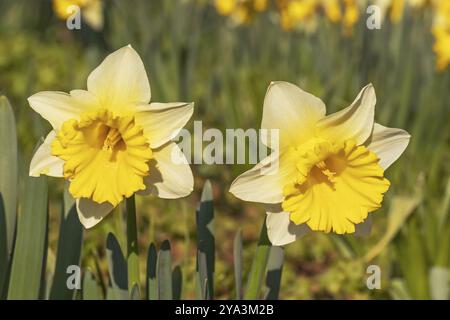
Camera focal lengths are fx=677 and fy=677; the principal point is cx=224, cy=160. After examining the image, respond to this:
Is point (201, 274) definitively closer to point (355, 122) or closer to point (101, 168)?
point (101, 168)

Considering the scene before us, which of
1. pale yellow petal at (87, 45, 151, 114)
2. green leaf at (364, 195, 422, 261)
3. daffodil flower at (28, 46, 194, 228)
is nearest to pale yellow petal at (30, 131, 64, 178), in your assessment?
daffodil flower at (28, 46, 194, 228)

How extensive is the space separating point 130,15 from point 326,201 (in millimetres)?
2489

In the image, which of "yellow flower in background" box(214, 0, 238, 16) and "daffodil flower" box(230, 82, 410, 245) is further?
"yellow flower in background" box(214, 0, 238, 16)

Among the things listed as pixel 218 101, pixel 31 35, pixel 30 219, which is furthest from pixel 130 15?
pixel 30 219

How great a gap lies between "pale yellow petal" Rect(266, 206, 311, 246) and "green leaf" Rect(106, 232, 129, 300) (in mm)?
281

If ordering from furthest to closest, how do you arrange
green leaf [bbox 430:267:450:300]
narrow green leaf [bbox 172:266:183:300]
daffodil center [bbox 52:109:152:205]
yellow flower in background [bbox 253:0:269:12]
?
yellow flower in background [bbox 253:0:269:12]
green leaf [bbox 430:267:450:300]
narrow green leaf [bbox 172:266:183:300]
daffodil center [bbox 52:109:152:205]

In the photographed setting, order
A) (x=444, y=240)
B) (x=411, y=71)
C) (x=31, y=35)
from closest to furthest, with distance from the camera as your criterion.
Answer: (x=444, y=240) < (x=411, y=71) < (x=31, y=35)

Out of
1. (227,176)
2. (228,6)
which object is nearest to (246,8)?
(228,6)

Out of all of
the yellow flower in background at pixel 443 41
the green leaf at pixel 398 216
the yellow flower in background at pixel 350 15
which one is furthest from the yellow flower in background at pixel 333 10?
the green leaf at pixel 398 216

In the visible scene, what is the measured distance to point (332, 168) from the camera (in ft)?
3.48

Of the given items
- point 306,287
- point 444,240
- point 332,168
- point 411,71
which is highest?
point 411,71

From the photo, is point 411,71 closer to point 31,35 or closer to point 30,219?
point 30,219

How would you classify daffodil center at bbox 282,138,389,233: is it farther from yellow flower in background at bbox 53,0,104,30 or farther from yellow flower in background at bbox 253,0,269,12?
yellow flower in background at bbox 253,0,269,12

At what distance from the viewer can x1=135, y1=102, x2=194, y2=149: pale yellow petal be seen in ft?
3.43
